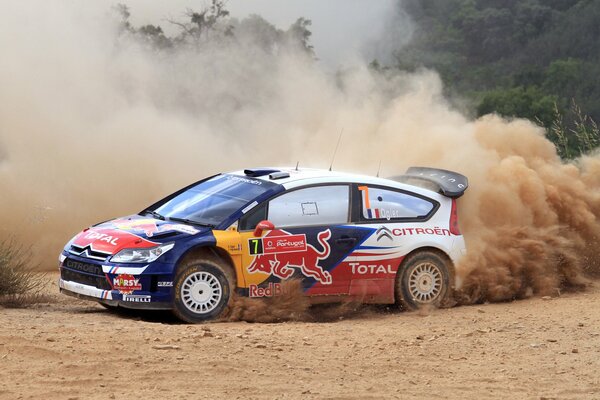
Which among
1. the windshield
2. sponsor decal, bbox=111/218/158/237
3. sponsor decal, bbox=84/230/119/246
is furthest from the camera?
the windshield

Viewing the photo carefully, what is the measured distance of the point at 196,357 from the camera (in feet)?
28.2

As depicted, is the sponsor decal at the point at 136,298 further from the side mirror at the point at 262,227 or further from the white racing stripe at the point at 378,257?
the white racing stripe at the point at 378,257

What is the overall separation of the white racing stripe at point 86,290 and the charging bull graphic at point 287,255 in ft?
4.37

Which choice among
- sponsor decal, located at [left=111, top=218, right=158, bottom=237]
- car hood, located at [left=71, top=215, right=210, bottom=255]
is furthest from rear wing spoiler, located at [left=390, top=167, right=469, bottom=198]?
sponsor decal, located at [left=111, top=218, right=158, bottom=237]

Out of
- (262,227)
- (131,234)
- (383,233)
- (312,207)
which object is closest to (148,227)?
(131,234)

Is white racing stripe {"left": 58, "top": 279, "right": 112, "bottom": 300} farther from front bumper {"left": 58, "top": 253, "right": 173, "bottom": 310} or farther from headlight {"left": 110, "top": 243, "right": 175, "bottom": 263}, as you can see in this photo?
headlight {"left": 110, "top": 243, "right": 175, "bottom": 263}

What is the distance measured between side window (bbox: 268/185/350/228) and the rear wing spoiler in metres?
1.28

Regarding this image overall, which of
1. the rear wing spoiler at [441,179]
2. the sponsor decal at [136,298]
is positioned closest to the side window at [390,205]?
the rear wing spoiler at [441,179]

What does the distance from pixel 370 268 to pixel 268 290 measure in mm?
1126

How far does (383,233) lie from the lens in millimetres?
11594

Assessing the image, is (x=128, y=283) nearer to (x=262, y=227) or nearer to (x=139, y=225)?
(x=139, y=225)

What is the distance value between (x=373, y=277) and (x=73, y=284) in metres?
2.89

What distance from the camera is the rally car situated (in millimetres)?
10555

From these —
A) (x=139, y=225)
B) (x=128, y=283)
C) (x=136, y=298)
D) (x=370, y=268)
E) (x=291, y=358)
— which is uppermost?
(x=139, y=225)
